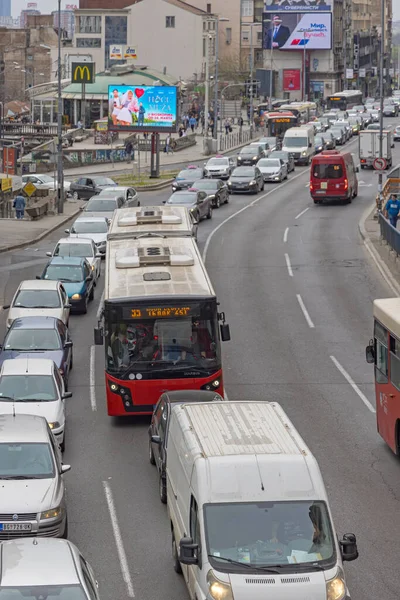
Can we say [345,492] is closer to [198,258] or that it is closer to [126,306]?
[126,306]

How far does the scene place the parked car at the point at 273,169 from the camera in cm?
6831

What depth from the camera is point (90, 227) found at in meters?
44.4

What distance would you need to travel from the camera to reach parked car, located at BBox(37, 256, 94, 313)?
3369cm

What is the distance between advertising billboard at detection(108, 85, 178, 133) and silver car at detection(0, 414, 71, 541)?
57.4m

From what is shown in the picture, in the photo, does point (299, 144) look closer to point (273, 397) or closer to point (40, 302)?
point (40, 302)

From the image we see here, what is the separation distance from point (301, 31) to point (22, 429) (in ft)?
502

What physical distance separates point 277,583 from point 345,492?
635cm

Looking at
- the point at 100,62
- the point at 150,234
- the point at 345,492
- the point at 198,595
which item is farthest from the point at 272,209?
the point at 100,62

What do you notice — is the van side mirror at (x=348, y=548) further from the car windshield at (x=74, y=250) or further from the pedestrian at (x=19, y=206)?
the pedestrian at (x=19, y=206)

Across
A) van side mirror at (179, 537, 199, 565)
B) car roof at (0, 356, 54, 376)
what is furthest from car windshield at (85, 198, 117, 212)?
van side mirror at (179, 537, 199, 565)

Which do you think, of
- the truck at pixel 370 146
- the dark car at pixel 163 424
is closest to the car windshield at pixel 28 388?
the dark car at pixel 163 424

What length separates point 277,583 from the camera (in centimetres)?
1177

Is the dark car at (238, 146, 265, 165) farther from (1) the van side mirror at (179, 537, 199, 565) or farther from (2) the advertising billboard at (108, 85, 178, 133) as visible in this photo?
(1) the van side mirror at (179, 537, 199, 565)

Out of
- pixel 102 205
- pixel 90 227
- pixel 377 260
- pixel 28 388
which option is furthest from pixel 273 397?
pixel 102 205
